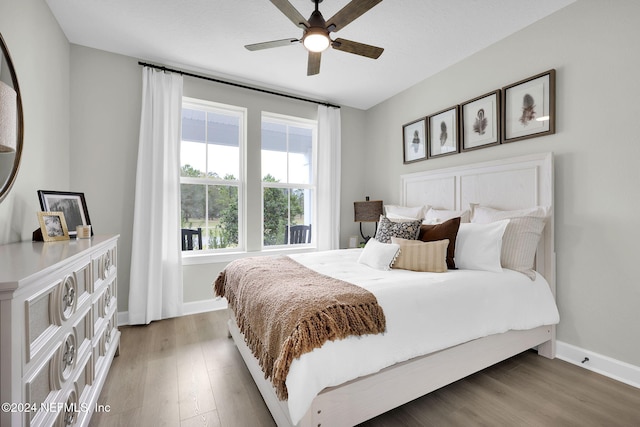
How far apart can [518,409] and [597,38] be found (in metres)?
2.57

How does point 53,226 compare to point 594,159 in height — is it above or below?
below

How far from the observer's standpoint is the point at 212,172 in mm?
3477

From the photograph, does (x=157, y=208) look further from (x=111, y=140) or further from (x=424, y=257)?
(x=424, y=257)

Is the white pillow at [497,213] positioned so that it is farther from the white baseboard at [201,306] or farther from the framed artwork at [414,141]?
the white baseboard at [201,306]

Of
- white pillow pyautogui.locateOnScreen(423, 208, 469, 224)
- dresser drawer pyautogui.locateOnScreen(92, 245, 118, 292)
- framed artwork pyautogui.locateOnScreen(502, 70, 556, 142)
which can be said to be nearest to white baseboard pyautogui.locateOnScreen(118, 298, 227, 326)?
dresser drawer pyautogui.locateOnScreen(92, 245, 118, 292)

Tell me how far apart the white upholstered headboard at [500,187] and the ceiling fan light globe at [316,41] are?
1.87 meters

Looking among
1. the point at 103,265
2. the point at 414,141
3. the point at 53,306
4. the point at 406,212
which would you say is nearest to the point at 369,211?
the point at 406,212

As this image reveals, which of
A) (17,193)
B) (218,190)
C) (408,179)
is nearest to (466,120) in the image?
(408,179)

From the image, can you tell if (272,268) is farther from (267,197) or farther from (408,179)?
(408,179)

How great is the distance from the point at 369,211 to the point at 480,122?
1.63 m

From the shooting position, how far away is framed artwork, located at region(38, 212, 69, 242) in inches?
67.4

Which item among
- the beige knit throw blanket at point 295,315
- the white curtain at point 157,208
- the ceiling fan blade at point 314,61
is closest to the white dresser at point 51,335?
the beige knit throw blanket at point 295,315

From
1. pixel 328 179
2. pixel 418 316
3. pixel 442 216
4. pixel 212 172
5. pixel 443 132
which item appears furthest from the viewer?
pixel 328 179

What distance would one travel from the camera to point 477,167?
2.81m
